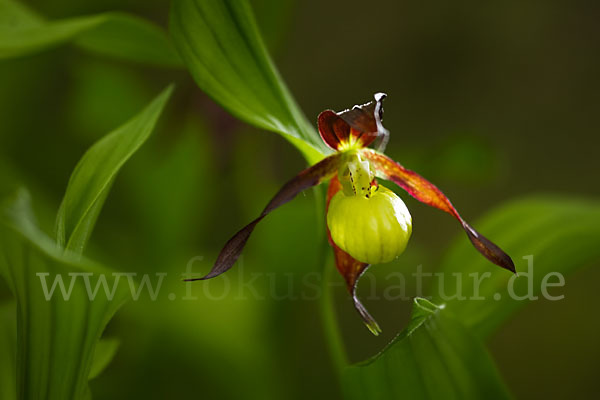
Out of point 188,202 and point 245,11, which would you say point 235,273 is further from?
point 245,11

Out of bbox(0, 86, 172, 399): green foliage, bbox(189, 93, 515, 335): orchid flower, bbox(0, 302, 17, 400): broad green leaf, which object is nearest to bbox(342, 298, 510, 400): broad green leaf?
bbox(189, 93, 515, 335): orchid flower

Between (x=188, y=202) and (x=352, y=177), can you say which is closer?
(x=352, y=177)

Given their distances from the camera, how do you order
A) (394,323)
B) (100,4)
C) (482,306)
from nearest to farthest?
(482,306) < (100,4) < (394,323)

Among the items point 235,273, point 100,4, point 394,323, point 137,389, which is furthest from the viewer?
point 394,323

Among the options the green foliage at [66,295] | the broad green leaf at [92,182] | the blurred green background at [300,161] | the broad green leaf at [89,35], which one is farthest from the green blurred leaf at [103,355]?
the broad green leaf at [89,35]

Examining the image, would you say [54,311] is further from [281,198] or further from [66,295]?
[281,198]

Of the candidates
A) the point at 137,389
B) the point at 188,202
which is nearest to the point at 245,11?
the point at 188,202

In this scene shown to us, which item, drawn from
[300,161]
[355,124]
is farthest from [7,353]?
[300,161]
